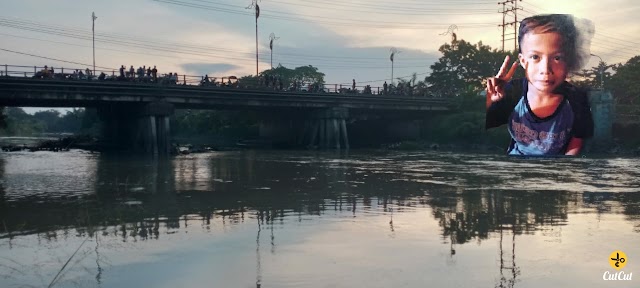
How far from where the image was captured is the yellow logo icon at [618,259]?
1059 cm

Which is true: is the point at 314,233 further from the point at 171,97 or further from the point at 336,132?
the point at 336,132

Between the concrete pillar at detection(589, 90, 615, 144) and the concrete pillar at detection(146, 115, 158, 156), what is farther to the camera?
the concrete pillar at detection(589, 90, 615, 144)

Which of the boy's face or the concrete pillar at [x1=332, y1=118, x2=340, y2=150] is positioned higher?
the boy's face

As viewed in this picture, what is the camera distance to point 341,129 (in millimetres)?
64500

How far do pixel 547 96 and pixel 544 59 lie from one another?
209 centimetres

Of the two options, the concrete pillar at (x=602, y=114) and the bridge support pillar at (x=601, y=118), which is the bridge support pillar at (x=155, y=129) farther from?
the bridge support pillar at (x=601, y=118)

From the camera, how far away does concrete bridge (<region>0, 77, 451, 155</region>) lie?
46031 mm

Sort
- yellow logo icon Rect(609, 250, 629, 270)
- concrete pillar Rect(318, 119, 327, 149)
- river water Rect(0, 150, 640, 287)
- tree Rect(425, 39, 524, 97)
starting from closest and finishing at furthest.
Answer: river water Rect(0, 150, 640, 287) < yellow logo icon Rect(609, 250, 629, 270) < concrete pillar Rect(318, 119, 327, 149) < tree Rect(425, 39, 524, 97)

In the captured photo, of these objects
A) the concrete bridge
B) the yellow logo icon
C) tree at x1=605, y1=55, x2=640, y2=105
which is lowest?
the yellow logo icon

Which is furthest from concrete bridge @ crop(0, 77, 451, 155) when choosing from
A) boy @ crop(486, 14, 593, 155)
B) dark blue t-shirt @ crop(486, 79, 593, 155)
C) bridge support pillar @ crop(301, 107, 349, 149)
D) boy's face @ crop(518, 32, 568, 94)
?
boy's face @ crop(518, 32, 568, 94)

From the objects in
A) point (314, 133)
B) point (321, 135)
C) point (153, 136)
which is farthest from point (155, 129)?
point (314, 133)

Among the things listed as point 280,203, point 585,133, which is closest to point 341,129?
point 585,133

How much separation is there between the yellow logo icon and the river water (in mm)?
133

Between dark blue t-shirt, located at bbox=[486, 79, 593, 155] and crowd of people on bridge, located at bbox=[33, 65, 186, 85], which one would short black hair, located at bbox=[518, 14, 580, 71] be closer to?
dark blue t-shirt, located at bbox=[486, 79, 593, 155]
